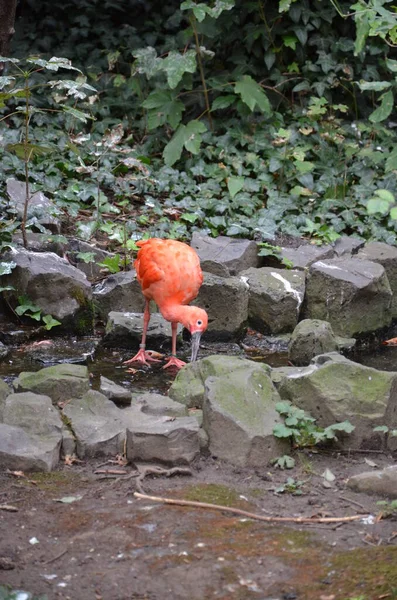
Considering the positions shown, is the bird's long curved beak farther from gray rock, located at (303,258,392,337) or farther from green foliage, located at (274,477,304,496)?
Result: green foliage, located at (274,477,304,496)

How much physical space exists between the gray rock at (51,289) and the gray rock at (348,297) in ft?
6.34

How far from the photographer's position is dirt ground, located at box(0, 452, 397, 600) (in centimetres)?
334

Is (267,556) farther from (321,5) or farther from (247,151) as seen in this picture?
(321,5)

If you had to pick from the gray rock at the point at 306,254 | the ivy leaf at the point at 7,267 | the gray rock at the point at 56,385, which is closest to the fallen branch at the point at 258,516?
the gray rock at the point at 56,385

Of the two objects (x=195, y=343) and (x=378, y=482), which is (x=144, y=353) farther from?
(x=378, y=482)

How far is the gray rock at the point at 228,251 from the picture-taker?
8125 mm

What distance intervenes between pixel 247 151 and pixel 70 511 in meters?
7.31

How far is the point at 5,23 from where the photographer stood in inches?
318

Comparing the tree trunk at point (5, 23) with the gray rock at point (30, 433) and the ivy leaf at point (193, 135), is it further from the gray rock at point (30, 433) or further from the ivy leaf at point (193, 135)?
the gray rock at point (30, 433)

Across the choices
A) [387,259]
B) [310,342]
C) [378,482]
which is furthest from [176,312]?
[378,482]

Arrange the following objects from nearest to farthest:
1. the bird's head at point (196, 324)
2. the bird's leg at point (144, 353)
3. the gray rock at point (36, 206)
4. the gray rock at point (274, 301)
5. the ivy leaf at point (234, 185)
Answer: the bird's head at point (196, 324) < the bird's leg at point (144, 353) < the gray rock at point (274, 301) < the gray rock at point (36, 206) < the ivy leaf at point (234, 185)

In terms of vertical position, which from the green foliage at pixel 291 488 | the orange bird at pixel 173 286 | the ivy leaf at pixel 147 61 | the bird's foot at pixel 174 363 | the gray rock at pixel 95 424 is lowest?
the bird's foot at pixel 174 363

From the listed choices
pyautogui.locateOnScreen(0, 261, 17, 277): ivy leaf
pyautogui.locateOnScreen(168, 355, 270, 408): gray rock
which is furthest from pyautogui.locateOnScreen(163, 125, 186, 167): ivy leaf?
pyautogui.locateOnScreen(168, 355, 270, 408): gray rock

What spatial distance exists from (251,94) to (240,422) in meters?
6.51
